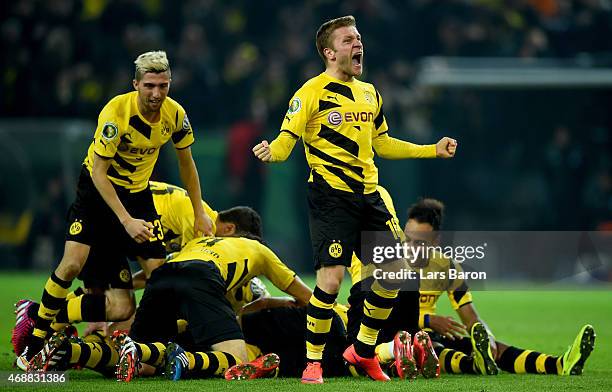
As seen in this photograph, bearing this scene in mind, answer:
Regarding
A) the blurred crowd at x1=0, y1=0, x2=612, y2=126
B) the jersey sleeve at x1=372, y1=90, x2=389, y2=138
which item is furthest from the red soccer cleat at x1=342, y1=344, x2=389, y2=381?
the blurred crowd at x1=0, y1=0, x2=612, y2=126

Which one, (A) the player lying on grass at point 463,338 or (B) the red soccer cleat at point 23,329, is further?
(B) the red soccer cleat at point 23,329

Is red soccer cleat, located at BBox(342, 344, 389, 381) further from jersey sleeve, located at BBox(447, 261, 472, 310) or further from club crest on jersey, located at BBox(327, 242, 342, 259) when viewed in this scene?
jersey sleeve, located at BBox(447, 261, 472, 310)

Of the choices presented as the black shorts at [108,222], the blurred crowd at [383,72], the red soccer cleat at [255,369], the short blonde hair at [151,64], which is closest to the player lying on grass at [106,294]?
the black shorts at [108,222]

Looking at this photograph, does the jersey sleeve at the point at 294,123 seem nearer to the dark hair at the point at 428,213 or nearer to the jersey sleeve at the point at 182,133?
the jersey sleeve at the point at 182,133

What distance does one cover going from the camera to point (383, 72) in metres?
17.5

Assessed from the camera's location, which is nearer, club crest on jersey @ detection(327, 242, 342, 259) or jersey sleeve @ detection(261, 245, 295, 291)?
club crest on jersey @ detection(327, 242, 342, 259)

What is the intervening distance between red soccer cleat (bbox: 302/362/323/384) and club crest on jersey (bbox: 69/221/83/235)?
177cm

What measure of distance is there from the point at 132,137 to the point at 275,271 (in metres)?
1.21

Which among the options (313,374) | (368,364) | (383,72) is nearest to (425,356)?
(368,364)

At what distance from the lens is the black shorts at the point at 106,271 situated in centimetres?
729

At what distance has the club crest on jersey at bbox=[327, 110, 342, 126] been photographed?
640 centimetres

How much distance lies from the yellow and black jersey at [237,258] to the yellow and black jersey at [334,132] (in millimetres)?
734

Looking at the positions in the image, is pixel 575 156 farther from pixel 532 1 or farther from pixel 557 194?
pixel 532 1

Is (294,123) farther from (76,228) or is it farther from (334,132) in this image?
(76,228)
